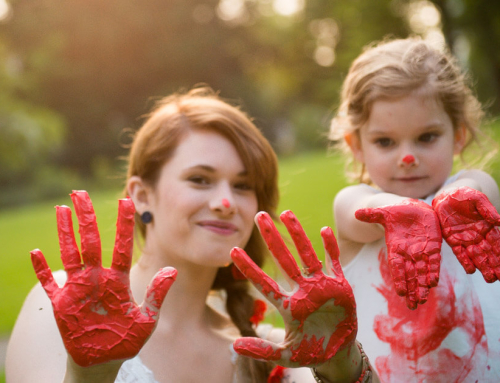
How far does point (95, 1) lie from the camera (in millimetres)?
24141

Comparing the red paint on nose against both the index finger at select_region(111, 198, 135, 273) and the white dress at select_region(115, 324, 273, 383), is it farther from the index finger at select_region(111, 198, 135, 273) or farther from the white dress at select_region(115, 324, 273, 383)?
the white dress at select_region(115, 324, 273, 383)

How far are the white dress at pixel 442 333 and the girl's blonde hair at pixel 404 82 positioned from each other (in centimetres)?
67

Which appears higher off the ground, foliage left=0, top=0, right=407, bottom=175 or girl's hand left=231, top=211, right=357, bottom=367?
foliage left=0, top=0, right=407, bottom=175

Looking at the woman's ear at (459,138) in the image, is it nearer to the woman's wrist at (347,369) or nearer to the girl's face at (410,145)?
the girl's face at (410,145)

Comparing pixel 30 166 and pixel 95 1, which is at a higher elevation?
pixel 95 1

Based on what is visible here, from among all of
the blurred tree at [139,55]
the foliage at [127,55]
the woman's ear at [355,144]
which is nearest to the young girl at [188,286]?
the woman's ear at [355,144]

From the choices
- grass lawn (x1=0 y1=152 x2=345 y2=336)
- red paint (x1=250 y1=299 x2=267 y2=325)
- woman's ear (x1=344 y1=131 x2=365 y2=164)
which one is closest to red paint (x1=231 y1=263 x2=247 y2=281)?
red paint (x1=250 y1=299 x2=267 y2=325)

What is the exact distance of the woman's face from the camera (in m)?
2.21

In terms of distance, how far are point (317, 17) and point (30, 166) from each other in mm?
13996

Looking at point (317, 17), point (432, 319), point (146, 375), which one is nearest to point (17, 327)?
point (146, 375)

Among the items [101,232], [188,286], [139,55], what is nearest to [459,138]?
[188,286]

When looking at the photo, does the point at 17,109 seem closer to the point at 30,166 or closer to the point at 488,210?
the point at 30,166

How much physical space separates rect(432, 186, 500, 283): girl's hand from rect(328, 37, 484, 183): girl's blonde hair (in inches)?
28.2

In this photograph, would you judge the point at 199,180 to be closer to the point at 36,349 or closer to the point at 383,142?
the point at 383,142
